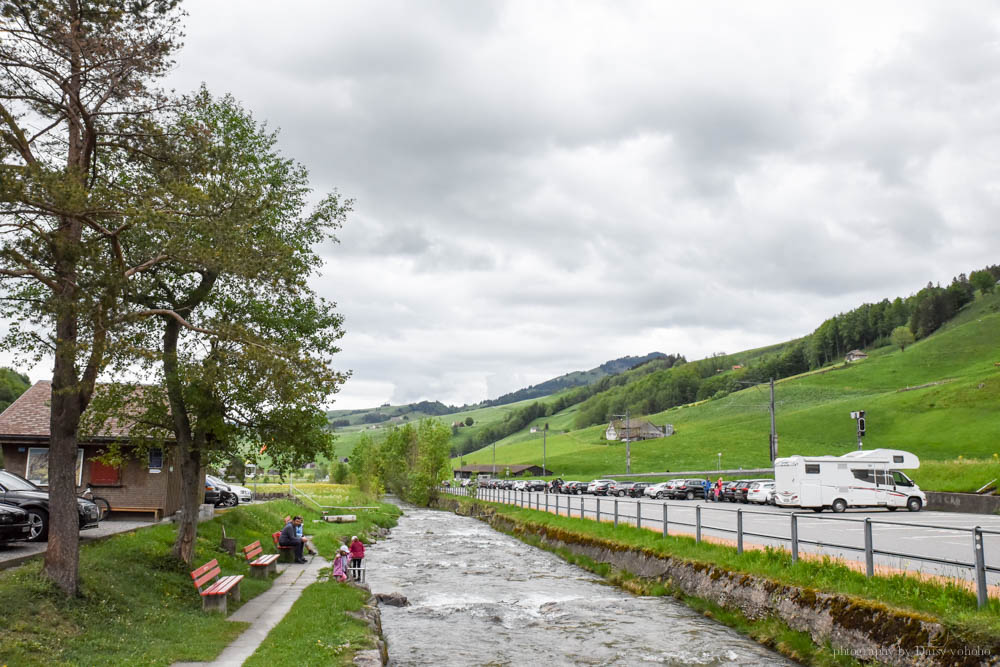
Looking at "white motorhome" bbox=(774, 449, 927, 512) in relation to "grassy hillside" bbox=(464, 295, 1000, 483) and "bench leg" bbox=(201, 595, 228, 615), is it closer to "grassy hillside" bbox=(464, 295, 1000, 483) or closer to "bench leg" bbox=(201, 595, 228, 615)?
"bench leg" bbox=(201, 595, 228, 615)

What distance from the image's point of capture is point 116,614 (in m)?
11.5

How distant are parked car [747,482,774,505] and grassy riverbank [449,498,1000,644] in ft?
78.3

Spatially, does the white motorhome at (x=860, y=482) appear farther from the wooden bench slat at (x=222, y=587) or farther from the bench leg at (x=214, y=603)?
the bench leg at (x=214, y=603)

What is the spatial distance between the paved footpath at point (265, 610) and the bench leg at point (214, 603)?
249 mm

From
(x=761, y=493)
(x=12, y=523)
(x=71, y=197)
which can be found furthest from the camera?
(x=761, y=493)

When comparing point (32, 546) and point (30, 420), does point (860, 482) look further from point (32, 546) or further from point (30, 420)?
point (30, 420)

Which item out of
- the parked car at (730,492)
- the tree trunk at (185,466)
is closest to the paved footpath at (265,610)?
the tree trunk at (185,466)

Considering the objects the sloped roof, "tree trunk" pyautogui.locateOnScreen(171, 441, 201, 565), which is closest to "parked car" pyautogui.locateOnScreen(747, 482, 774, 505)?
the sloped roof

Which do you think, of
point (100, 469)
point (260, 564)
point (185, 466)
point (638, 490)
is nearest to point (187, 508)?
point (185, 466)

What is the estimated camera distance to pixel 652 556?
19391 millimetres

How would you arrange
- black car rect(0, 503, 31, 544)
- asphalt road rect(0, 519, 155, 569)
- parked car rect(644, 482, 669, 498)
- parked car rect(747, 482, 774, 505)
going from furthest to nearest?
parked car rect(644, 482, 669, 498)
parked car rect(747, 482, 774, 505)
black car rect(0, 503, 31, 544)
asphalt road rect(0, 519, 155, 569)

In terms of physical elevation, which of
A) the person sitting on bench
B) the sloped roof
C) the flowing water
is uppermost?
the sloped roof

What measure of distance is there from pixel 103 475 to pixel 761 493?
3545 cm

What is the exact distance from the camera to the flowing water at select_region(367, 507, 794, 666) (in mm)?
12352
